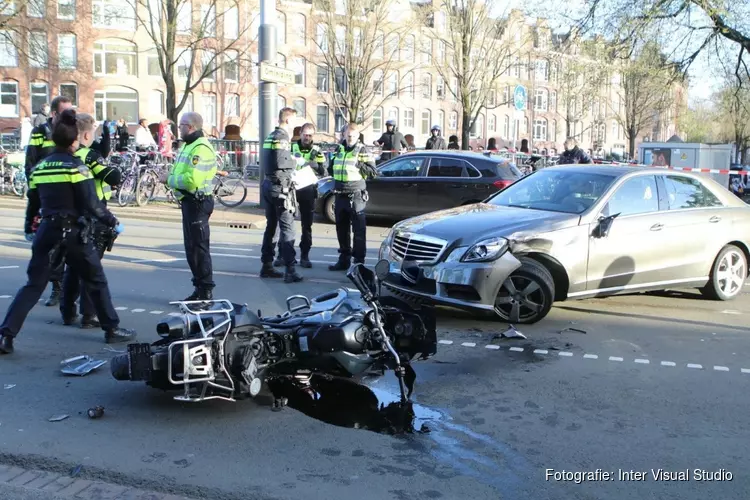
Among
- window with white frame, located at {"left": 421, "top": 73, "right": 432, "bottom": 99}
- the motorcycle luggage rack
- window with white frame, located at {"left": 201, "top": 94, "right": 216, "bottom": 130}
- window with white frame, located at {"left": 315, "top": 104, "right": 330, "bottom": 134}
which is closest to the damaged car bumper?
the motorcycle luggage rack

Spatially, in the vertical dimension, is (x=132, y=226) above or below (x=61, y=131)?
below

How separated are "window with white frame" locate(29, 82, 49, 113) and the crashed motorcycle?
4779cm

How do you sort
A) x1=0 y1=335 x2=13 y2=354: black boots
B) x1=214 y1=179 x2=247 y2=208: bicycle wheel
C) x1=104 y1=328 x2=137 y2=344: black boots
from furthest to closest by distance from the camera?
x1=214 y1=179 x2=247 y2=208: bicycle wheel → x1=104 y1=328 x2=137 y2=344: black boots → x1=0 y1=335 x2=13 y2=354: black boots

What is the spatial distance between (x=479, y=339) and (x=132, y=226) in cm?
970

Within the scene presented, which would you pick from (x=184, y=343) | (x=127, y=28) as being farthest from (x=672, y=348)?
(x=127, y=28)

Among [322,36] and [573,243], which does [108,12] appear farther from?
[573,243]

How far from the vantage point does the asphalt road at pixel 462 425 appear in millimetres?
4027

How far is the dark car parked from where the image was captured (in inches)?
584

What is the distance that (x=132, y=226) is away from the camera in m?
14.8

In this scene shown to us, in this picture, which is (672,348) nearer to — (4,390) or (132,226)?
(4,390)

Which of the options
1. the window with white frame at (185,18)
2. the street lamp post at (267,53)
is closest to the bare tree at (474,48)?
the window with white frame at (185,18)

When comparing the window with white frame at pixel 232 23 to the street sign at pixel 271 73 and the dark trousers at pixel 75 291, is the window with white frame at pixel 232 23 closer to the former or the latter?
the street sign at pixel 271 73

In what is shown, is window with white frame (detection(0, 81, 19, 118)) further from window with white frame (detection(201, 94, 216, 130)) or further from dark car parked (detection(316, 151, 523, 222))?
dark car parked (detection(316, 151, 523, 222))

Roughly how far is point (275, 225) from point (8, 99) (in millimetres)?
44455
